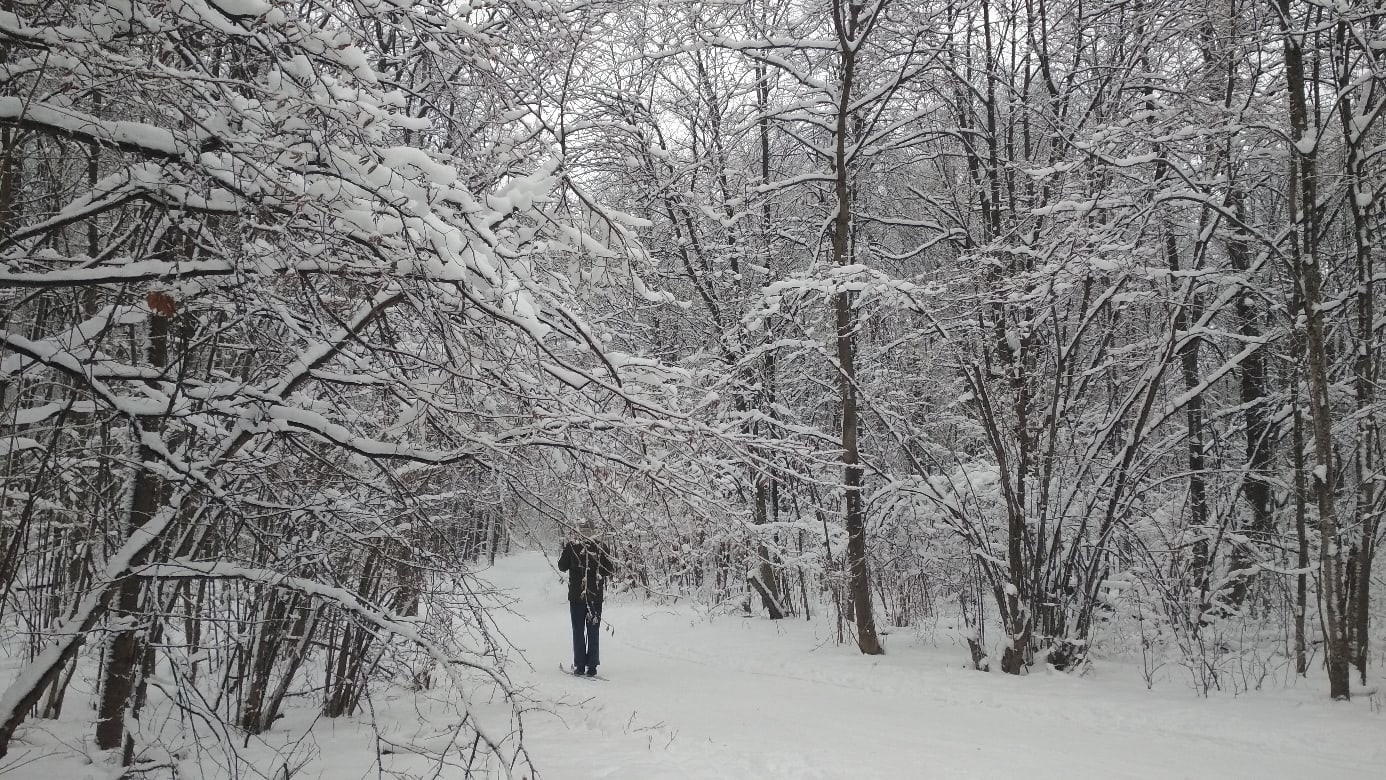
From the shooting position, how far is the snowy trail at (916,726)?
4.97 meters

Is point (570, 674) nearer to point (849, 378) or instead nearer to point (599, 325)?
point (849, 378)

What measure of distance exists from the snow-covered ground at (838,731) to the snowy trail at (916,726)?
0.06 ft

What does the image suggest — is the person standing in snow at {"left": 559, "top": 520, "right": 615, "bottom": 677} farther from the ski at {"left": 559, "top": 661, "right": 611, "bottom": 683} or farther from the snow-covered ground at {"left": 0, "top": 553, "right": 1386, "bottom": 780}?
the snow-covered ground at {"left": 0, "top": 553, "right": 1386, "bottom": 780}

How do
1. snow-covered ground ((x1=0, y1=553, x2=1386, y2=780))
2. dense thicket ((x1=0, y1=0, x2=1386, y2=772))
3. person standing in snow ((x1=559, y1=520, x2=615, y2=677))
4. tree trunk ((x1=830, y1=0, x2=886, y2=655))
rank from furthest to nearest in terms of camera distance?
tree trunk ((x1=830, y1=0, x2=886, y2=655)) → person standing in snow ((x1=559, y1=520, x2=615, y2=677)) → snow-covered ground ((x1=0, y1=553, x2=1386, y2=780)) → dense thicket ((x1=0, y1=0, x2=1386, y2=772))

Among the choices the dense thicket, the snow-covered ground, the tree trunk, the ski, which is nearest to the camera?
the dense thicket

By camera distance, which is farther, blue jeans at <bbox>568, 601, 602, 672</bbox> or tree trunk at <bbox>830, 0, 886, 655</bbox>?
tree trunk at <bbox>830, 0, 886, 655</bbox>

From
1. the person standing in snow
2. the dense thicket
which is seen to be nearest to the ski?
the person standing in snow

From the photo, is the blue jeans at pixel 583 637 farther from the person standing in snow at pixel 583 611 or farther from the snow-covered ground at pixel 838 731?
the snow-covered ground at pixel 838 731

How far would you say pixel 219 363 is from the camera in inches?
242

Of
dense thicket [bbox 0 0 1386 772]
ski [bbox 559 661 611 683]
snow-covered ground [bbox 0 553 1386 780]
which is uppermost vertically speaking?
dense thicket [bbox 0 0 1386 772]

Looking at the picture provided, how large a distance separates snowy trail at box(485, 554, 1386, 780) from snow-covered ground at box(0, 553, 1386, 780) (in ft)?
0.06

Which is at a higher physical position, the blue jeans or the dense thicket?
the dense thicket

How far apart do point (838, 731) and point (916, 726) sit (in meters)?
0.72

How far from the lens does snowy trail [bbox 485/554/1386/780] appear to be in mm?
4969
